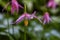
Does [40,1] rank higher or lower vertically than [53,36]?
higher

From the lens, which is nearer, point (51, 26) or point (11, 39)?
point (11, 39)

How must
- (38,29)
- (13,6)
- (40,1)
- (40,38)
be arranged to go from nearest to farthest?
(13,6)
(40,38)
(38,29)
(40,1)

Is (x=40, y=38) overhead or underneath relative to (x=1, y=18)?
underneath

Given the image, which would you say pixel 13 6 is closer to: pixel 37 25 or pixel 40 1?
pixel 37 25

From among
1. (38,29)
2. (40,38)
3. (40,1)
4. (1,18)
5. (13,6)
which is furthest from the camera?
(40,1)

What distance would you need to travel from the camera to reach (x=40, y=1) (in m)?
4.29

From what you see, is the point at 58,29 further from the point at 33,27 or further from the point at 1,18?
the point at 1,18

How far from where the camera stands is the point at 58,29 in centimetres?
312

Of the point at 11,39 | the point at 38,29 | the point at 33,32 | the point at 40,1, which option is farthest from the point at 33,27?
the point at 40,1

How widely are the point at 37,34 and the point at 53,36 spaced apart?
Result: 20 centimetres

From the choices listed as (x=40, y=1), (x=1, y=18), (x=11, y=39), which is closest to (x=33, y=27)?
(x=1, y=18)

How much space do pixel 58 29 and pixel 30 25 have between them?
348mm

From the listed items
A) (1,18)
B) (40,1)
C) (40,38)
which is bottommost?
(40,38)

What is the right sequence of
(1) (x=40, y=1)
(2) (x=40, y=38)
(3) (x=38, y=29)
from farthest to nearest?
(1) (x=40, y=1) < (3) (x=38, y=29) < (2) (x=40, y=38)
